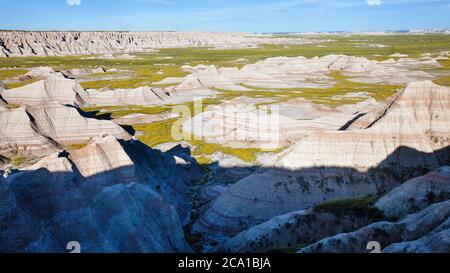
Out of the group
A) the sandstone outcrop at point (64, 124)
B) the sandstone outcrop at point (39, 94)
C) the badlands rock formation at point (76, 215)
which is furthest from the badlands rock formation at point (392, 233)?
the sandstone outcrop at point (39, 94)

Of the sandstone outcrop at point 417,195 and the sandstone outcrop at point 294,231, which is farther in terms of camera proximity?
the sandstone outcrop at point 294,231

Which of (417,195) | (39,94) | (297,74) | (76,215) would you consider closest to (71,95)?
(39,94)

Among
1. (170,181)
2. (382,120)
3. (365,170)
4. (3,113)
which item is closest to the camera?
(365,170)

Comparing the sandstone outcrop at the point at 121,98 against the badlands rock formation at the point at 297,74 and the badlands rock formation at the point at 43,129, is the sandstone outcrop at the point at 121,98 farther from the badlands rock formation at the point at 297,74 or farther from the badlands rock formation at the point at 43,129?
the badlands rock formation at the point at 43,129

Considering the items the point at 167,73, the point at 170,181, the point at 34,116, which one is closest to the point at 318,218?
the point at 170,181

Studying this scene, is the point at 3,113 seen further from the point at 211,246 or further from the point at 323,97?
the point at 323,97

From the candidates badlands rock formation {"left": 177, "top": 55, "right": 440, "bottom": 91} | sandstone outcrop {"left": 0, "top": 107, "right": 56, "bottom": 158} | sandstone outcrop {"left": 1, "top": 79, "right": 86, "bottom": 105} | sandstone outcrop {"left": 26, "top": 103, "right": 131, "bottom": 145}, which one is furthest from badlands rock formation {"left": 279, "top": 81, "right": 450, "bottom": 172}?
badlands rock formation {"left": 177, "top": 55, "right": 440, "bottom": 91}

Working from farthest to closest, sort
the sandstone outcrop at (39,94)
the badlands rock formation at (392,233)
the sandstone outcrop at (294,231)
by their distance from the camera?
the sandstone outcrop at (39,94), the sandstone outcrop at (294,231), the badlands rock formation at (392,233)

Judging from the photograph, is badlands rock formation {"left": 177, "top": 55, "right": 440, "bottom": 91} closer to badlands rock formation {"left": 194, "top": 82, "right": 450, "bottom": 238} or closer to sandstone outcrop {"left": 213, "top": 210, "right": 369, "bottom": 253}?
badlands rock formation {"left": 194, "top": 82, "right": 450, "bottom": 238}
